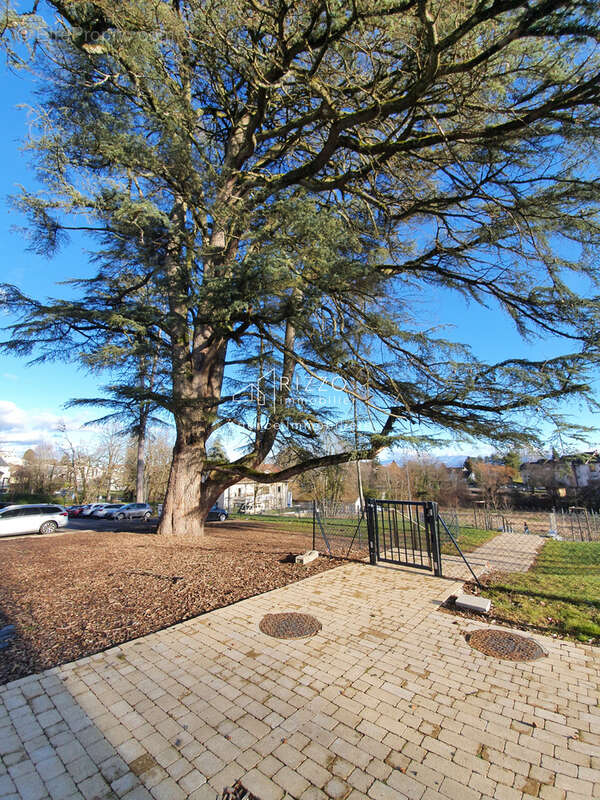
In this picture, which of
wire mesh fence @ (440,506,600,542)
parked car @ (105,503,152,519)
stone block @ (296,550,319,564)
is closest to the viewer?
stone block @ (296,550,319,564)

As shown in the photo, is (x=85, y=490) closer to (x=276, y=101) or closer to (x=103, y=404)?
(x=103, y=404)

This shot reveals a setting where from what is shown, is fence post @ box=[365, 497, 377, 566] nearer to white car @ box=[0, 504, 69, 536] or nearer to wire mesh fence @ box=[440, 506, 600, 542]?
wire mesh fence @ box=[440, 506, 600, 542]

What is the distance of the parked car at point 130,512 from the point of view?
25.1m

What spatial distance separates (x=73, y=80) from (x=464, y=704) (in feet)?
34.1

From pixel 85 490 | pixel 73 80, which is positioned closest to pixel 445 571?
pixel 73 80

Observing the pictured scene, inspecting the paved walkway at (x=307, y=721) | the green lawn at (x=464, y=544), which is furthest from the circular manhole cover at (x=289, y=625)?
the green lawn at (x=464, y=544)

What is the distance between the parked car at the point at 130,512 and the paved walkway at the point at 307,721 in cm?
2383

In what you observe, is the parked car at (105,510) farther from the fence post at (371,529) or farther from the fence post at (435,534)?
the fence post at (435,534)

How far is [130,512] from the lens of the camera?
2523cm

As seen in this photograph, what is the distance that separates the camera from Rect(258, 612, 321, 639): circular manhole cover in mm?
4277

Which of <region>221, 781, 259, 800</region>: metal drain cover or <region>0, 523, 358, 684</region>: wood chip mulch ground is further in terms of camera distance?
<region>0, 523, 358, 684</region>: wood chip mulch ground

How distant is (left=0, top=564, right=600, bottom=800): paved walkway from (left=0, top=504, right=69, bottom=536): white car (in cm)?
1470

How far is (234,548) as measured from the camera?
9.35 metres

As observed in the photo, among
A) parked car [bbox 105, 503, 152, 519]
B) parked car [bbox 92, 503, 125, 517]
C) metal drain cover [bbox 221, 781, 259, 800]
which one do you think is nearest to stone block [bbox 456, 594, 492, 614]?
metal drain cover [bbox 221, 781, 259, 800]
